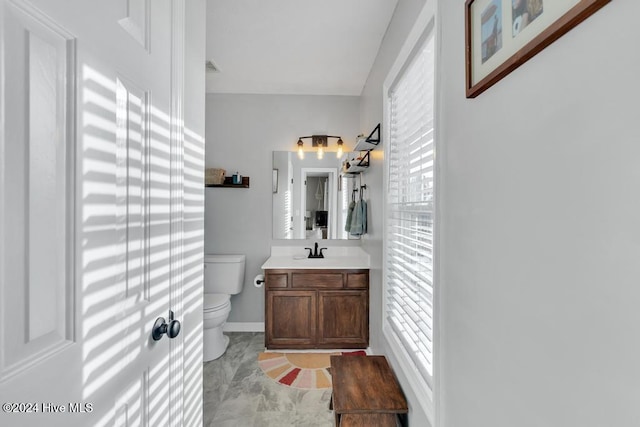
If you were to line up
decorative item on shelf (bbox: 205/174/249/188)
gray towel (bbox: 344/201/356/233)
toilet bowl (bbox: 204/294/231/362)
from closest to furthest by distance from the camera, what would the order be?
toilet bowl (bbox: 204/294/231/362) < gray towel (bbox: 344/201/356/233) < decorative item on shelf (bbox: 205/174/249/188)

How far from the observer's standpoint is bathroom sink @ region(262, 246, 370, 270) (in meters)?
2.66

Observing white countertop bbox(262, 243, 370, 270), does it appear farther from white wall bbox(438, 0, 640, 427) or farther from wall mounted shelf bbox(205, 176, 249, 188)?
white wall bbox(438, 0, 640, 427)

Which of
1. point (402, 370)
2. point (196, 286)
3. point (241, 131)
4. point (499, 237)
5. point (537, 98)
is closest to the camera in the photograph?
point (537, 98)

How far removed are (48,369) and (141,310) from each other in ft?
0.96

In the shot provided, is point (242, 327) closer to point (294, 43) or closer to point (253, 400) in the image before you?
point (253, 400)

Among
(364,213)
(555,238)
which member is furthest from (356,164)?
(555,238)

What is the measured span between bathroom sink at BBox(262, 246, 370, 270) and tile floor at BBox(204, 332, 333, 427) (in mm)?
850

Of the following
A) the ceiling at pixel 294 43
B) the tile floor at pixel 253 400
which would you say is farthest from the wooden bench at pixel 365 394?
the ceiling at pixel 294 43

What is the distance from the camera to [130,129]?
79cm

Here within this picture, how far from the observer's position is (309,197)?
125 inches

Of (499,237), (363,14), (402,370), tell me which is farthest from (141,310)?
(363,14)

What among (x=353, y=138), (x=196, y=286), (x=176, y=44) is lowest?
(x=196, y=286)

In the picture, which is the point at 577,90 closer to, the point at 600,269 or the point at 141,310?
the point at 600,269

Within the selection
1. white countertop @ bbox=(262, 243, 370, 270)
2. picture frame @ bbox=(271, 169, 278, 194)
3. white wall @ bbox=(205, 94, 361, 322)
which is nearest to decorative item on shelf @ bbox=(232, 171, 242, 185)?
white wall @ bbox=(205, 94, 361, 322)
